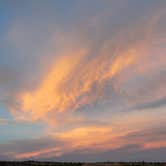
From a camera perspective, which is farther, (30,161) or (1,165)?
(30,161)

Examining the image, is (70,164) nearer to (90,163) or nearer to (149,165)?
(90,163)

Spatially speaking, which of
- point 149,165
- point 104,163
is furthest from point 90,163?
point 149,165

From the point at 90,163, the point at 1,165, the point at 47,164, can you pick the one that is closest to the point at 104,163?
the point at 90,163

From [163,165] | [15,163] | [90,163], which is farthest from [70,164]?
[163,165]

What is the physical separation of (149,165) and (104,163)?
8.58m

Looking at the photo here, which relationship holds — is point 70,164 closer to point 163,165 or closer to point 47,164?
point 47,164

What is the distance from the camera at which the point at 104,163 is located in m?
102

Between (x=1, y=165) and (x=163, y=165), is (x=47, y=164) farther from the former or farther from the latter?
(x=163, y=165)

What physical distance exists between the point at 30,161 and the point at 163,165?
85.5 feet

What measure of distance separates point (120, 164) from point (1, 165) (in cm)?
2243

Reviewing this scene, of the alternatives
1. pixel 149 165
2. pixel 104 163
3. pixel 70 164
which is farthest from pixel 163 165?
pixel 70 164

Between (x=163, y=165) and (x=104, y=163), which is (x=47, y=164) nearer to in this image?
(x=104, y=163)

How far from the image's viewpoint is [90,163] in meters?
102

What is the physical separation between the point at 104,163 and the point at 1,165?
19.6 m
